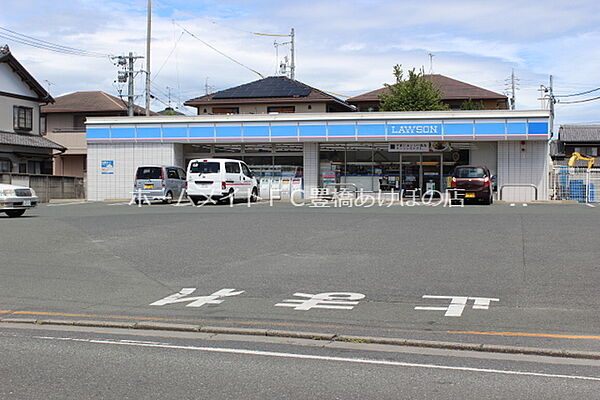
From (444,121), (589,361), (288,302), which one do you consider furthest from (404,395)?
(444,121)

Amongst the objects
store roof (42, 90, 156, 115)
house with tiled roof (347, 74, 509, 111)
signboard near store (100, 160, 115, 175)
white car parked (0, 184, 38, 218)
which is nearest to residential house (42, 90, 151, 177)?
store roof (42, 90, 156, 115)

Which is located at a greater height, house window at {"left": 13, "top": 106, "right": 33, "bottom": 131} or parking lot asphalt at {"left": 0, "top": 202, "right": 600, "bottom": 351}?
house window at {"left": 13, "top": 106, "right": 33, "bottom": 131}

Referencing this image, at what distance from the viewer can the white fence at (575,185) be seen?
31469 millimetres

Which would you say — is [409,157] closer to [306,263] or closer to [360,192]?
[360,192]

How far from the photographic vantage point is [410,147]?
108 feet

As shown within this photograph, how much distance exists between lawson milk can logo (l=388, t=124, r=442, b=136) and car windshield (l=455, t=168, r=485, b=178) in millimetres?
3966

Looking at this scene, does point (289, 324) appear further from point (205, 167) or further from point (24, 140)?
point (24, 140)

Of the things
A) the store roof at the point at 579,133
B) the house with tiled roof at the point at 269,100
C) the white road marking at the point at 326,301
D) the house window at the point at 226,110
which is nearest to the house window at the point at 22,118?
the house with tiled roof at the point at 269,100

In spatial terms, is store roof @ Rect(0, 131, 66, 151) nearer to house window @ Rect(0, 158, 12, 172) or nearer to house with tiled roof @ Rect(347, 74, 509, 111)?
house window @ Rect(0, 158, 12, 172)

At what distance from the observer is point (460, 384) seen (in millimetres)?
5730

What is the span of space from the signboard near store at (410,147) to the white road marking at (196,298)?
78.0 ft

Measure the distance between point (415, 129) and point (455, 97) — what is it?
2645 centimetres

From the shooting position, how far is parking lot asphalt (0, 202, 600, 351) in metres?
8.48

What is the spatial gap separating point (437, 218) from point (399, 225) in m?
2.06
